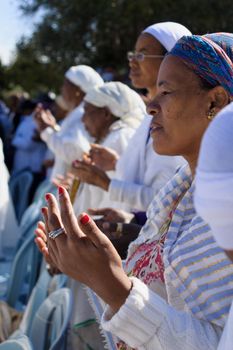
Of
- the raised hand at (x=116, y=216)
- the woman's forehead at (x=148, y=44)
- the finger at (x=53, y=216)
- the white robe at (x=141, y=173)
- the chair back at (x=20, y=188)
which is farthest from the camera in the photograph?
the chair back at (x=20, y=188)

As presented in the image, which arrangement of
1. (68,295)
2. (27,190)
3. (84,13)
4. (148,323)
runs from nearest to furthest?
1. (148,323)
2. (68,295)
3. (27,190)
4. (84,13)

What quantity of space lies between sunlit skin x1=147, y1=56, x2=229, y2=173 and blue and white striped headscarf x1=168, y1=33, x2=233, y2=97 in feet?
0.08

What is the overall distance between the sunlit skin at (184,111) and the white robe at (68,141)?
8.34ft

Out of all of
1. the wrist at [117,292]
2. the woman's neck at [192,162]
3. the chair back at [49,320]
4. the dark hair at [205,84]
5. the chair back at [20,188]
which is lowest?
the chair back at [20,188]

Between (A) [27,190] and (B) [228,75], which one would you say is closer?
(B) [228,75]

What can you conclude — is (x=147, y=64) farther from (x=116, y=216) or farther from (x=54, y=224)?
(x=54, y=224)

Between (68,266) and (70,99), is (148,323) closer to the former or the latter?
(68,266)

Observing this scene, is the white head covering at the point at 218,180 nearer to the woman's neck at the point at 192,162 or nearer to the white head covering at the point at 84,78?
the woman's neck at the point at 192,162

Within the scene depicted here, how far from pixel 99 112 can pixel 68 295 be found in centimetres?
177

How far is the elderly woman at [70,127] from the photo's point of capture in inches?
173

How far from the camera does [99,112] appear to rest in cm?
383

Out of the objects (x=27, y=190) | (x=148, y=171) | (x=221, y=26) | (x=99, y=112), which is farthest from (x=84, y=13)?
(x=148, y=171)

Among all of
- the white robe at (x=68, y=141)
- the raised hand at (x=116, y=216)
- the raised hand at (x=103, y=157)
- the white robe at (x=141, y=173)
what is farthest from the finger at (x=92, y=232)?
the white robe at (x=68, y=141)

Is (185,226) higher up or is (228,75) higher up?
(228,75)
